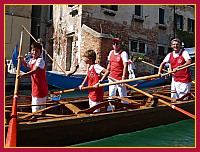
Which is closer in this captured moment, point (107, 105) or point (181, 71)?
point (107, 105)

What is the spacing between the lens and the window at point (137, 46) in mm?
12828

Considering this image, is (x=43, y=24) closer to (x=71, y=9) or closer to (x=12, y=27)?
(x=12, y=27)

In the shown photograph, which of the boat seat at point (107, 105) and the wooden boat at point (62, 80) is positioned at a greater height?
the wooden boat at point (62, 80)

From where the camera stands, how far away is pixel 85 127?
10.3ft

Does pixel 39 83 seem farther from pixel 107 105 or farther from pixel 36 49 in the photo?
pixel 107 105

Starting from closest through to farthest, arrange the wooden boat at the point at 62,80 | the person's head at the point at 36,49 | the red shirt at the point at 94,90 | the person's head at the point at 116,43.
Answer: the person's head at the point at 36,49, the red shirt at the point at 94,90, the person's head at the point at 116,43, the wooden boat at the point at 62,80

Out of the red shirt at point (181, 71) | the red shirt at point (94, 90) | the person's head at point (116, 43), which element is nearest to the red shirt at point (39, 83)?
the red shirt at point (94, 90)

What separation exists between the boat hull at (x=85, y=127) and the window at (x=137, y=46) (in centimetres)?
881

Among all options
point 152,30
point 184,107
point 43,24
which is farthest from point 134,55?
point 184,107

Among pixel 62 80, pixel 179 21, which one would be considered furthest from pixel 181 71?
pixel 179 21

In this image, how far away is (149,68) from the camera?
43.7 ft

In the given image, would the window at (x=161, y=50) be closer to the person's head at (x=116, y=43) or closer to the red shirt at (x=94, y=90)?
the person's head at (x=116, y=43)

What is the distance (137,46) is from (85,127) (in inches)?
407

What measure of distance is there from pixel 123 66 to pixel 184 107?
4.40ft
